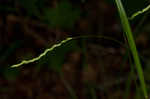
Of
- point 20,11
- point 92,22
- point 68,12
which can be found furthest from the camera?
point 92,22

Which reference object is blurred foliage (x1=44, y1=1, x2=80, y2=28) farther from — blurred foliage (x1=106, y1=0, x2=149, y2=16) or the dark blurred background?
blurred foliage (x1=106, y1=0, x2=149, y2=16)

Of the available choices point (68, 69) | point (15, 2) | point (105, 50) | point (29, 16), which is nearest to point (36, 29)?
point (29, 16)

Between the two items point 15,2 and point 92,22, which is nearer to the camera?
point 15,2

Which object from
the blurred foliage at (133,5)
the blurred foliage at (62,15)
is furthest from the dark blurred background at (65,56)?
the blurred foliage at (133,5)

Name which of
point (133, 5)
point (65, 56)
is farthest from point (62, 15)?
point (133, 5)

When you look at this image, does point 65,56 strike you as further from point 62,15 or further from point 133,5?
point 133,5

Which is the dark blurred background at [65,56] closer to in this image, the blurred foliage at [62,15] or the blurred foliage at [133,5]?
the blurred foliage at [62,15]

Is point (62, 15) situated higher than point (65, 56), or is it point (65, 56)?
point (62, 15)

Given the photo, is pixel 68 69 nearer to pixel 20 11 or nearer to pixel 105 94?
pixel 105 94
